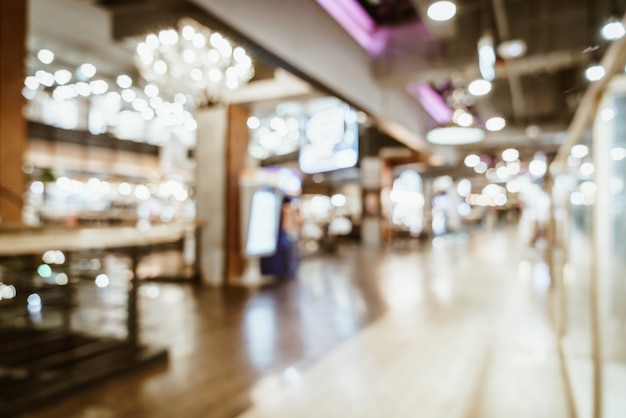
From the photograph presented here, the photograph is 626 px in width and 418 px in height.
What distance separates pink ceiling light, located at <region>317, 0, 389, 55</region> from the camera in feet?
19.7

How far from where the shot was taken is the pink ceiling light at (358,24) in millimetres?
A: 6004

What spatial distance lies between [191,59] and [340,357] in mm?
3538

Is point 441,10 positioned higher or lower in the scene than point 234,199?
higher

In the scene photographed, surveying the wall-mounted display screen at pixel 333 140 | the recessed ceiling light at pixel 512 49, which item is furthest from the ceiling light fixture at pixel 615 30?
the wall-mounted display screen at pixel 333 140

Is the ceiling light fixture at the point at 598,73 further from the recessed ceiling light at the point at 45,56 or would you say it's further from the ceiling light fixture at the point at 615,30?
the recessed ceiling light at the point at 45,56

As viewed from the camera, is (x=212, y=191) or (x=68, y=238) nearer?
(x=68, y=238)

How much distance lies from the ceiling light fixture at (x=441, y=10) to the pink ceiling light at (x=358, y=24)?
1.43 meters

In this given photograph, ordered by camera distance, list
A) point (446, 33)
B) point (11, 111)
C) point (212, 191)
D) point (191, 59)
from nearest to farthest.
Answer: point (11, 111)
point (191, 59)
point (446, 33)
point (212, 191)

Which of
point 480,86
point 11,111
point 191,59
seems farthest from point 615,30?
point 11,111

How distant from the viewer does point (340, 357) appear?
12.9ft

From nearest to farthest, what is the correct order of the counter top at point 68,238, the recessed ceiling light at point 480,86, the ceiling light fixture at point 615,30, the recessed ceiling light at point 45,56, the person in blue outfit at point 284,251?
1. the ceiling light fixture at point 615,30
2. the counter top at point 68,238
3. the recessed ceiling light at point 480,86
4. the person in blue outfit at point 284,251
5. the recessed ceiling light at point 45,56

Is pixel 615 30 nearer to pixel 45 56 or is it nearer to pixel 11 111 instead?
pixel 11 111

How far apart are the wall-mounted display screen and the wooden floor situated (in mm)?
4414

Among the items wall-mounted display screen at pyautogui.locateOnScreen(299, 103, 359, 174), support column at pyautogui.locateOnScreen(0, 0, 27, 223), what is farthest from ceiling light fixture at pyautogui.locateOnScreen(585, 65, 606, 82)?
wall-mounted display screen at pyautogui.locateOnScreen(299, 103, 359, 174)
